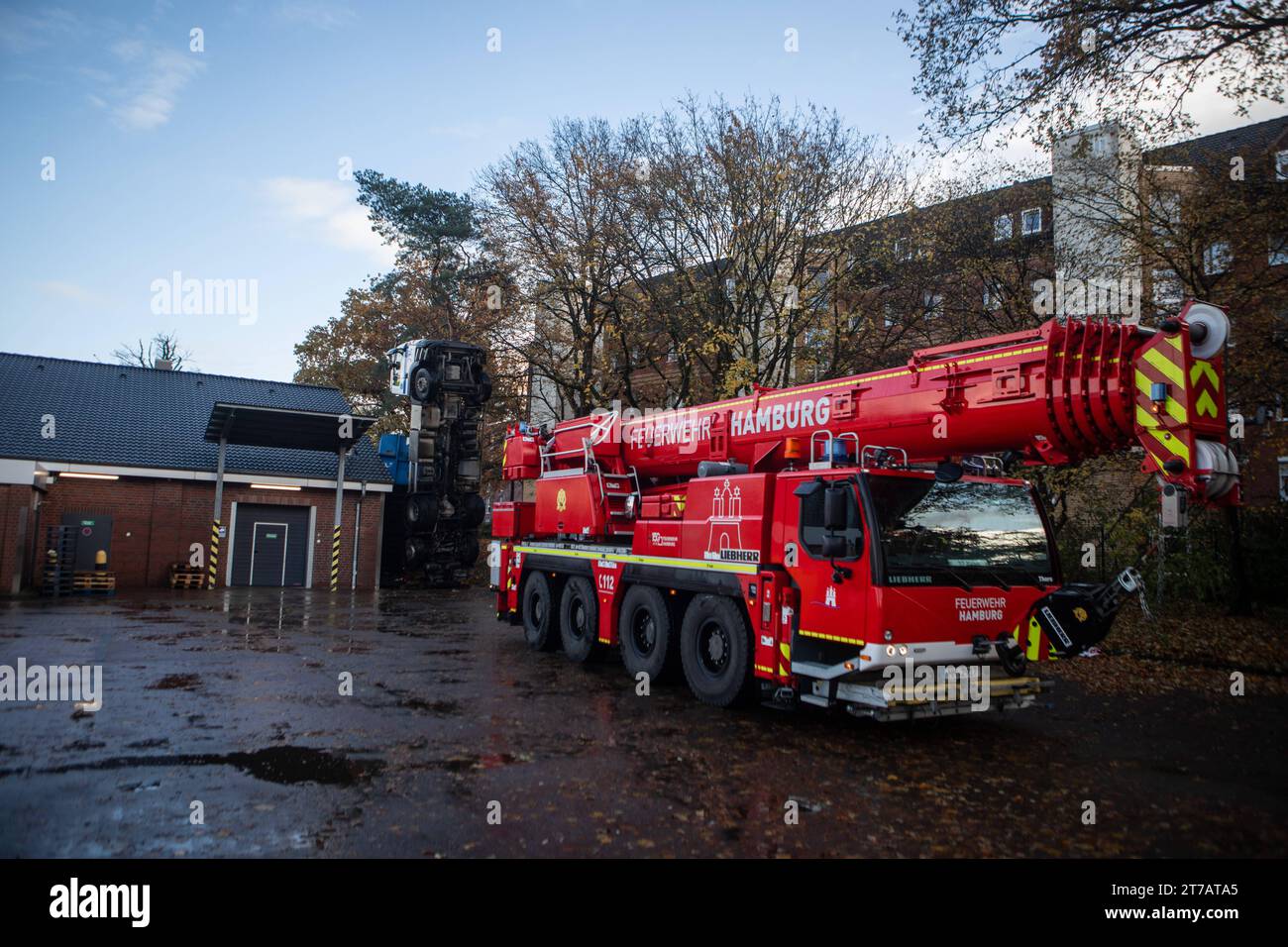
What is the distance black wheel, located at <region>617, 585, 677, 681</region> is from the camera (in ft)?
Result: 31.9

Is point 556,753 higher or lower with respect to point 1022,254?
lower

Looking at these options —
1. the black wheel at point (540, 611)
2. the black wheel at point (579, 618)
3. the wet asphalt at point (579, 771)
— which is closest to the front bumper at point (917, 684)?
the wet asphalt at point (579, 771)

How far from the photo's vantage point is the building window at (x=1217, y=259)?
46.3 ft

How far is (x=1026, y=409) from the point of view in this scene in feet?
22.7

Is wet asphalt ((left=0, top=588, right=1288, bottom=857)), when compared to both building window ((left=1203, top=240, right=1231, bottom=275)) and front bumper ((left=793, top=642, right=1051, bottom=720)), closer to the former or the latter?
front bumper ((left=793, top=642, right=1051, bottom=720))

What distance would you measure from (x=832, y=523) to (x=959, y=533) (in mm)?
1391

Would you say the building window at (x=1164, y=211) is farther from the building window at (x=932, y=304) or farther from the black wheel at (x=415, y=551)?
the black wheel at (x=415, y=551)

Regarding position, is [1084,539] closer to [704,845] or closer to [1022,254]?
[1022,254]

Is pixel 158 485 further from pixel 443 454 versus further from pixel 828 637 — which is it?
pixel 828 637

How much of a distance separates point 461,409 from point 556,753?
66.2ft

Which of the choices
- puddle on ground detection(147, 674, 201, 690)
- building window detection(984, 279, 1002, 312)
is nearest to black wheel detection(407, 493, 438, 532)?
puddle on ground detection(147, 674, 201, 690)

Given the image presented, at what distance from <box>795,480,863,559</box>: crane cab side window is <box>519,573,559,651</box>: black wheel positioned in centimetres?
580
